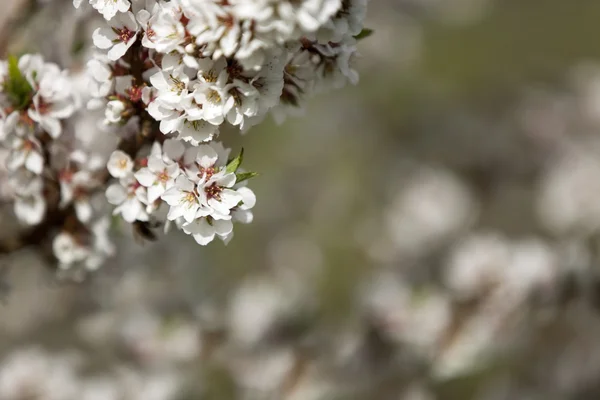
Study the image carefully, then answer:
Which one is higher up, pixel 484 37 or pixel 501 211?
pixel 484 37

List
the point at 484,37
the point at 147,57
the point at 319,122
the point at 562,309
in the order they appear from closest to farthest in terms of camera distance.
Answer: the point at 147,57, the point at 562,309, the point at 319,122, the point at 484,37

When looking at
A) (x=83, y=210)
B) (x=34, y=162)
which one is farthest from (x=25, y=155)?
(x=83, y=210)

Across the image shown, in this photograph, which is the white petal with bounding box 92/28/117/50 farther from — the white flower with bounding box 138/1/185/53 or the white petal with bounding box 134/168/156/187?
the white petal with bounding box 134/168/156/187

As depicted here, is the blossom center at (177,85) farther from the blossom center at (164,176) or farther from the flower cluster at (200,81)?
the blossom center at (164,176)

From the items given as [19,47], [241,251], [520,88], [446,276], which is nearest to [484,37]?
[520,88]

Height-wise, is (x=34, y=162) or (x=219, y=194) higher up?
(x=34, y=162)

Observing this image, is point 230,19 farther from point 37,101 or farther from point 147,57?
point 37,101

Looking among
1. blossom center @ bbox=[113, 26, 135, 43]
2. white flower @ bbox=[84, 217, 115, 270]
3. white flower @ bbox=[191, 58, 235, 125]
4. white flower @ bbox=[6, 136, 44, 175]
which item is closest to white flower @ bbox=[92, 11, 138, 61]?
blossom center @ bbox=[113, 26, 135, 43]

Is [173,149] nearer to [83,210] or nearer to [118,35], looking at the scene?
[118,35]
